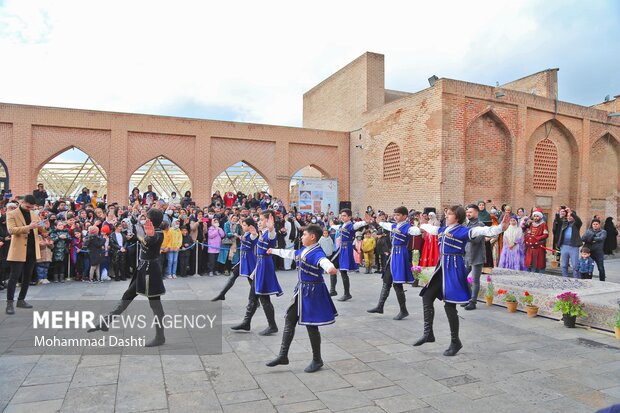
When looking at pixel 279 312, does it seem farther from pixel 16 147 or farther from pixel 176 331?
pixel 16 147

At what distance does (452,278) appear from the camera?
18.8 ft

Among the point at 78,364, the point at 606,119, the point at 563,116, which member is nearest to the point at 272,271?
the point at 78,364

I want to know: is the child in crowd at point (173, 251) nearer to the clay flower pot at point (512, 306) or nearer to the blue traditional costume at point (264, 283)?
the blue traditional costume at point (264, 283)

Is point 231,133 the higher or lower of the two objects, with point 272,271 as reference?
higher

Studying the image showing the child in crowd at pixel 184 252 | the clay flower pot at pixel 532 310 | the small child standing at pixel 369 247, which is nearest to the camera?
the clay flower pot at pixel 532 310

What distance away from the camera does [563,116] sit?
74.2 feet

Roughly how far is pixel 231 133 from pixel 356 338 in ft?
58.4

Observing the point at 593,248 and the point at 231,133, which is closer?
the point at 593,248

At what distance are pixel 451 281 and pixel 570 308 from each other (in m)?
2.72

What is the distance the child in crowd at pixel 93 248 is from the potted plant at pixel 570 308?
9792 mm

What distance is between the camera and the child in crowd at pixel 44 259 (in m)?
10.3

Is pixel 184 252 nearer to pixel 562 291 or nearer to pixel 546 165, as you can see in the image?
pixel 562 291

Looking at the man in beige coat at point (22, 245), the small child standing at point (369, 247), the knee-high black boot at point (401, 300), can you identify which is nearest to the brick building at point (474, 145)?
the small child standing at point (369, 247)

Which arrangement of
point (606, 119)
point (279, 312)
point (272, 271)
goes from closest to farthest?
point (272, 271) < point (279, 312) < point (606, 119)
